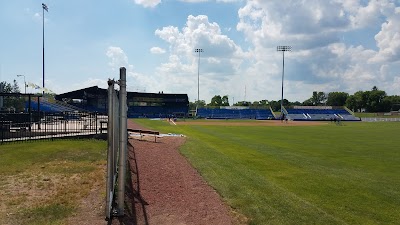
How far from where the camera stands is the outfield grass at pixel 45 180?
7414mm

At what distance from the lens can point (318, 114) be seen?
107250 mm

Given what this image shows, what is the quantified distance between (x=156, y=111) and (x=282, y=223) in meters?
107

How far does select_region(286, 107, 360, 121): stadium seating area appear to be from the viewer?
10219cm

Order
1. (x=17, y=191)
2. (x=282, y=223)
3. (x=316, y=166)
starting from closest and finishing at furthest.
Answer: (x=282, y=223)
(x=17, y=191)
(x=316, y=166)

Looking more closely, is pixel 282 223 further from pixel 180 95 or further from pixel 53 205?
pixel 180 95

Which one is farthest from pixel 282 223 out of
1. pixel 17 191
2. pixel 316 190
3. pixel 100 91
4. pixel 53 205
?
pixel 100 91

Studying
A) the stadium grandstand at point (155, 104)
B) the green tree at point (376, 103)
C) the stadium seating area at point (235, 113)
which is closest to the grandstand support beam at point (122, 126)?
the stadium seating area at point (235, 113)

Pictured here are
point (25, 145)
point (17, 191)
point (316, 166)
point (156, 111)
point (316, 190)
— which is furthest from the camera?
point (156, 111)

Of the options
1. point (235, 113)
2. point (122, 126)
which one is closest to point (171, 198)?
point (122, 126)

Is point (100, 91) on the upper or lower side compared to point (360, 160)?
upper

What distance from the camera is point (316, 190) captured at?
11.1 meters

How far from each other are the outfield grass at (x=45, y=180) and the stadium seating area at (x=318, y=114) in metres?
92.4

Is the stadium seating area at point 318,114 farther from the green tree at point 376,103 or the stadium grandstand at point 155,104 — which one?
the green tree at point 376,103

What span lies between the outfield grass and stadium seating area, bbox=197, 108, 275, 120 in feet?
301
